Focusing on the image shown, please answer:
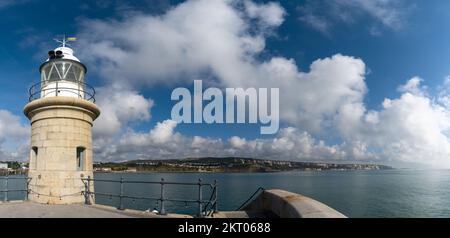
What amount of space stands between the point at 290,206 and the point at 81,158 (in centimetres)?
777

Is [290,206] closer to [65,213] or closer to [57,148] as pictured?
[65,213]

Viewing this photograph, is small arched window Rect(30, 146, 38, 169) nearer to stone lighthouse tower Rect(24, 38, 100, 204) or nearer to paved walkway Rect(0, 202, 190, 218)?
stone lighthouse tower Rect(24, 38, 100, 204)

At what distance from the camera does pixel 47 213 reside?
26.8 ft

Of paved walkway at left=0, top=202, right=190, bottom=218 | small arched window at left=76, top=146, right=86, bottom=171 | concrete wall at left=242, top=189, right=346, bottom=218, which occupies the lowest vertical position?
paved walkway at left=0, top=202, right=190, bottom=218

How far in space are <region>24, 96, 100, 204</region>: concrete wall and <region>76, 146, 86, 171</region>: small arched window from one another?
0.19 meters

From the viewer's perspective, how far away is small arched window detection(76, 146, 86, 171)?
1099 cm

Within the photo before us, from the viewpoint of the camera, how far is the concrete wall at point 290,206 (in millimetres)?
5857

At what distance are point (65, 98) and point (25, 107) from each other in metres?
Answer: 2.08

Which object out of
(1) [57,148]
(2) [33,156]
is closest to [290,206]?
(1) [57,148]

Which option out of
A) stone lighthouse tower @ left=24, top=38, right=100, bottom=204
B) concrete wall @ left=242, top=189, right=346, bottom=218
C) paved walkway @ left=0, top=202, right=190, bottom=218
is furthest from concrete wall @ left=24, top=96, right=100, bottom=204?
concrete wall @ left=242, top=189, right=346, bottom=218

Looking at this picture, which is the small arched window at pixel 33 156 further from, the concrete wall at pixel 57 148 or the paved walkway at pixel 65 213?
the paved walkway at pixel 65 213
